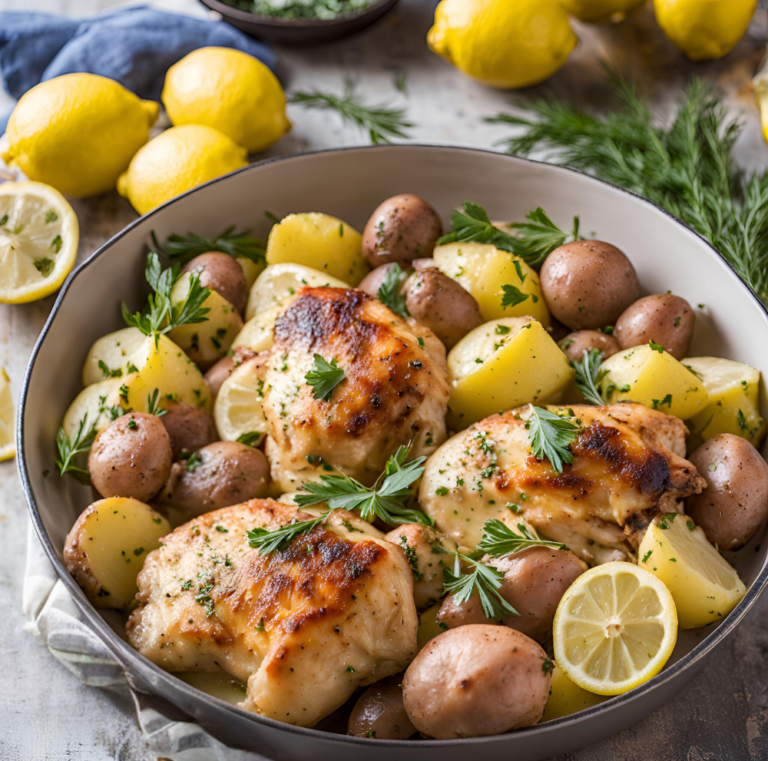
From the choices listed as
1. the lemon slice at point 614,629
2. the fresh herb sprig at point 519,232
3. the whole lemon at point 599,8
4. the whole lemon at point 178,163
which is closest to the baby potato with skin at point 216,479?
the lemon slice at point 614,629

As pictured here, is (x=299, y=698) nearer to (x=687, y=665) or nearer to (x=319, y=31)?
(x=687, y=665)

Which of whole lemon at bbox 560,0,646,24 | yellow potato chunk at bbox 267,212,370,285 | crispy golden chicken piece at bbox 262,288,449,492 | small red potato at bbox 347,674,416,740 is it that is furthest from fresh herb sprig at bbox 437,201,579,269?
whole lemon at bbox 560,0,646,24

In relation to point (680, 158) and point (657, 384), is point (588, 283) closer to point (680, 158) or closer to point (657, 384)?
point (657, 384)

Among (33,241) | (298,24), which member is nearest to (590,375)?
(33,241)

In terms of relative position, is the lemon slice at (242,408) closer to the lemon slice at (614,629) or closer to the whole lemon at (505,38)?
the lemon slice at (614,629)

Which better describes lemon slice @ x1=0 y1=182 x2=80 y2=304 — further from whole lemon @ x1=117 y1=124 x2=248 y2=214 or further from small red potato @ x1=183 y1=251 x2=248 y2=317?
small red potato @ x1=183 y1=251 x2=248 y2=317
